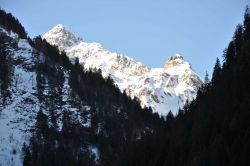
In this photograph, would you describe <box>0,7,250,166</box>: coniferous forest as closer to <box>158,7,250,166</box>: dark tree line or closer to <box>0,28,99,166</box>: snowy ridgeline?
<box>158,7,250,166</box>: dark tree line

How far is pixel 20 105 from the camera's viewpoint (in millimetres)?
155500

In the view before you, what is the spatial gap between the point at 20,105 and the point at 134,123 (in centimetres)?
4132

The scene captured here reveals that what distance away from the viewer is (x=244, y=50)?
4695 inches

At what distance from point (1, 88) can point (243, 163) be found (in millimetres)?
95572

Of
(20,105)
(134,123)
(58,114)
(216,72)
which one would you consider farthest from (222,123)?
(134,123)

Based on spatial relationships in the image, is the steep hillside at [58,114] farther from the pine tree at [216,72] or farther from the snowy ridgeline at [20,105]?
the pine tree at [216,72]

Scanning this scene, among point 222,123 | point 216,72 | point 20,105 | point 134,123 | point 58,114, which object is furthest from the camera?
point 134,123

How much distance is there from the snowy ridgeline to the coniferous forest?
1.65m

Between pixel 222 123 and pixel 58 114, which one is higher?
pixel 58 114

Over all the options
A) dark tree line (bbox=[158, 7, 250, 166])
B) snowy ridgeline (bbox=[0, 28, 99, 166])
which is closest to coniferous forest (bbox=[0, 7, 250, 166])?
dark tree line (bbox=[158, 7, 250, 166])

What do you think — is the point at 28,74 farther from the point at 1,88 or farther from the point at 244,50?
the point at 244,50

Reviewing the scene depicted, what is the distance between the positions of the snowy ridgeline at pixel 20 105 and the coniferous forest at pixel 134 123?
5.42 ft

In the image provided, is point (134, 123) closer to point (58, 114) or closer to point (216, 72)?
point (58, 114)

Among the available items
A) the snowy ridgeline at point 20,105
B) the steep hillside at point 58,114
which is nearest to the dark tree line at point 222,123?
the steep hillside at point 58,114
